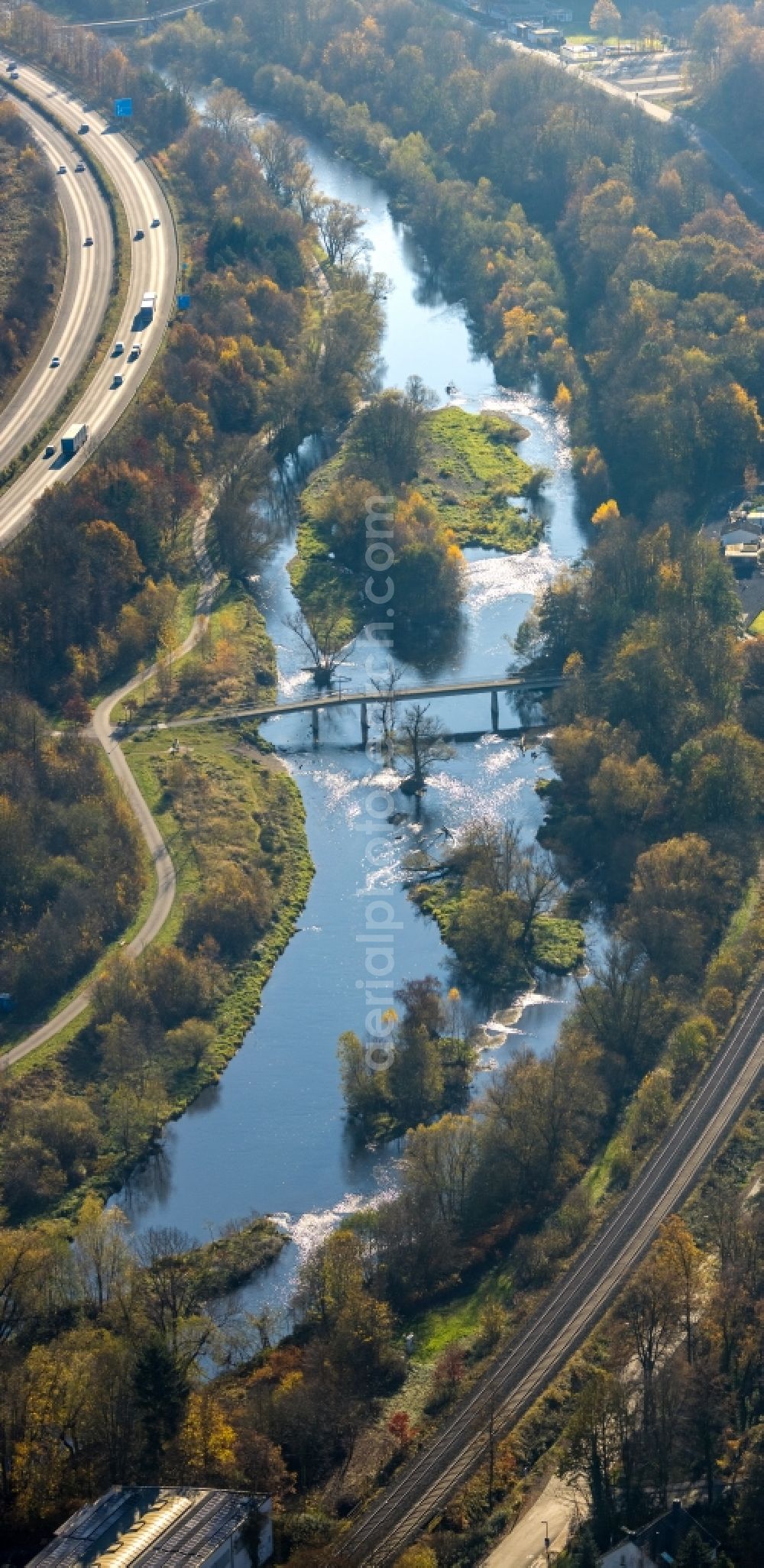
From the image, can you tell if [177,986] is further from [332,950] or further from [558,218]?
[558,218]

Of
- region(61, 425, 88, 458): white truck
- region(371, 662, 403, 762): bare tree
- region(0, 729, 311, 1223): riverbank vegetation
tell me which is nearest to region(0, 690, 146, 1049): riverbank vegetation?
region(0, 729, 311, 1223): riverbank vegetation

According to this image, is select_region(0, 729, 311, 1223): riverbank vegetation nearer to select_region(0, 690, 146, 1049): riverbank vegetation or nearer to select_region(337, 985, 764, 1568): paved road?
select_region(0, 690, 146, 1049): riverbank vegetation

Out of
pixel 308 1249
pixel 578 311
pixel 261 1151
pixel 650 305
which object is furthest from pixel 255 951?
pixel 578 311

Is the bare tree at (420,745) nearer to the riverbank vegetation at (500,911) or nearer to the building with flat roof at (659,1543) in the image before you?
the riverbank vegetation at (500,911)

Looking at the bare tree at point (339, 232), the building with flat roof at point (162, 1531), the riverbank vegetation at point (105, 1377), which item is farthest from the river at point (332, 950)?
the bare tree at point (339, 232)

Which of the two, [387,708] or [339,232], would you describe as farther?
[339,232]

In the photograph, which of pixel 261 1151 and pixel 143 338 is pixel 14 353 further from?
pixel 261 1151

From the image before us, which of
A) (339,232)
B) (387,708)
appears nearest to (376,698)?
(387,708)
